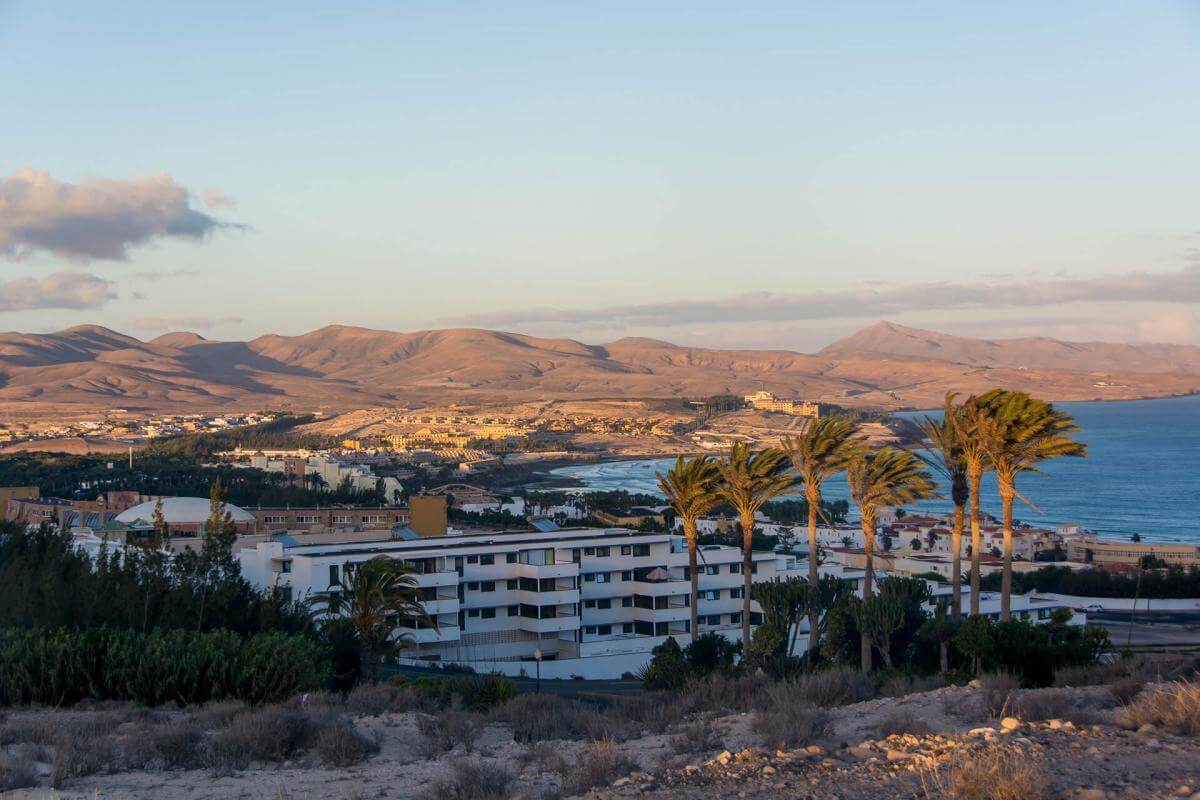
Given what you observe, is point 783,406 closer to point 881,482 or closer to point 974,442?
point 881,482

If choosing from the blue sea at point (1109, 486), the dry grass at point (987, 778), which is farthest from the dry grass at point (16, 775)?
the blue sea at point (1109, 486)

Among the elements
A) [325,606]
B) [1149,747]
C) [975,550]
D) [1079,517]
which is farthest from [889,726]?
[1079,517]

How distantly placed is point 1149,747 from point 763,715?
329cm

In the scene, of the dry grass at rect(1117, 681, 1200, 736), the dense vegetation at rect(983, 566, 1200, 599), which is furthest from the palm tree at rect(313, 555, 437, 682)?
the dense vegetation at rect(983, 566, 1200, 599)

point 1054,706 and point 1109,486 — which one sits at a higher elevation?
point 1054,706

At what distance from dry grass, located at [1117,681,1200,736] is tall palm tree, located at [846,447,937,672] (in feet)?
54.2

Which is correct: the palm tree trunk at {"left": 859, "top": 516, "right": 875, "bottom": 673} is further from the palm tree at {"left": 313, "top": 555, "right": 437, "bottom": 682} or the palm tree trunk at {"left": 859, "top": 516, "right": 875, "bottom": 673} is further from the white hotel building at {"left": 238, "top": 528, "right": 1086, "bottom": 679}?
the palm tree at {"left": 313, "top": 555, "right": 437, "bottom": 682}

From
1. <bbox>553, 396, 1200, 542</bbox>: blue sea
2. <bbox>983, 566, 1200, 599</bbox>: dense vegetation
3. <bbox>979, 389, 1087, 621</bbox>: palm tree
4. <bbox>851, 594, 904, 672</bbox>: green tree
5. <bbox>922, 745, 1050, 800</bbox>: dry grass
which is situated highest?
<bbox>979, 389, 1087, 621</bbox>: palm tree

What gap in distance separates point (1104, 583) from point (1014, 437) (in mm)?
26067

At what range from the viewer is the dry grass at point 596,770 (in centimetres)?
875

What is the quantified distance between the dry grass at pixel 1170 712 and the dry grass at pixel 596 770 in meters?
3.90

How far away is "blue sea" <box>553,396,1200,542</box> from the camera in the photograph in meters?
82.3

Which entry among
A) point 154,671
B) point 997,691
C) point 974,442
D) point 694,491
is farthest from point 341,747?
point 694,491

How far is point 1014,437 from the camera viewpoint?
23.0m
